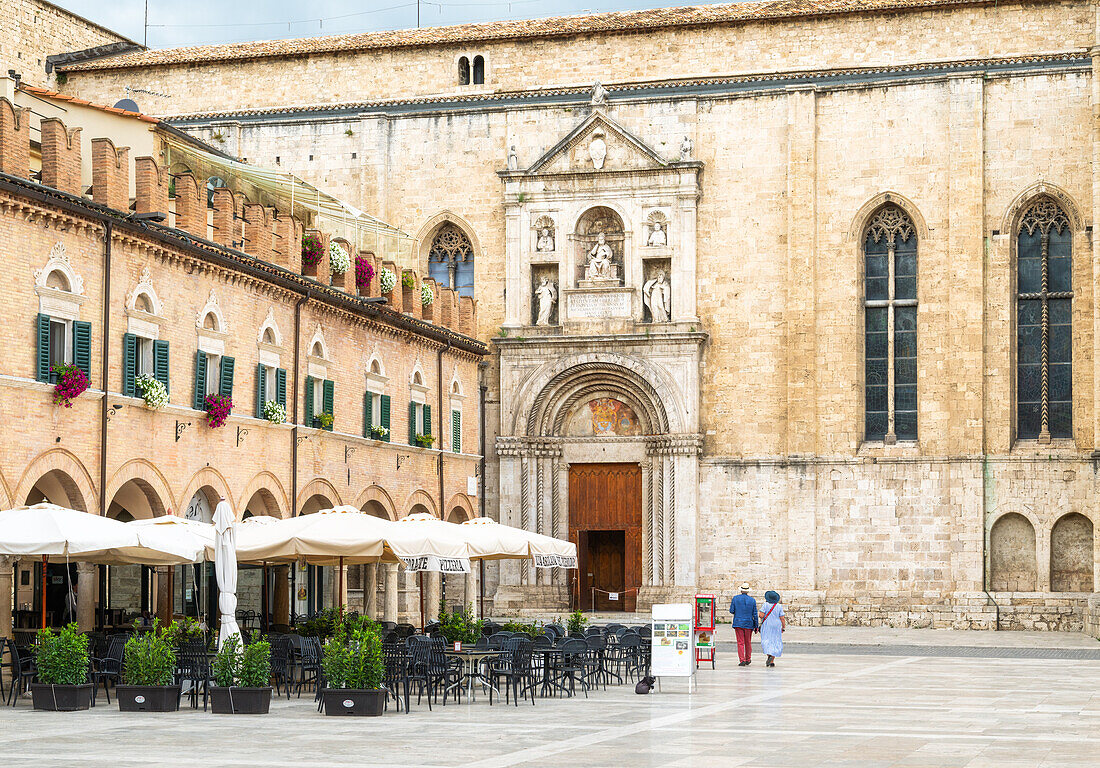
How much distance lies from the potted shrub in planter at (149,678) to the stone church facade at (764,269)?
24.9 m

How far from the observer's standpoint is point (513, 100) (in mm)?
46406

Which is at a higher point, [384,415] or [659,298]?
[659,298]

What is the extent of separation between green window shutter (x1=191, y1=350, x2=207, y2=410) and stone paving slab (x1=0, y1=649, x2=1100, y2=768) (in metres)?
9.16

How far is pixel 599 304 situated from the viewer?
149 ft

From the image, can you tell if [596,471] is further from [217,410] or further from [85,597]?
[85,597]

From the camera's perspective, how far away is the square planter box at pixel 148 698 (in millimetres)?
20203

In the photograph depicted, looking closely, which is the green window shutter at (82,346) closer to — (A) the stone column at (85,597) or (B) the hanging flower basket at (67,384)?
(B) the hanging flower basket at (67,384)

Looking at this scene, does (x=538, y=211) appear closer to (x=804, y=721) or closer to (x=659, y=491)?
(x=659, y=491)

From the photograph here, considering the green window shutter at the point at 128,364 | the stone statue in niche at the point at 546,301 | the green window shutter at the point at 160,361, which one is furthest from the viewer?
the stone statue in niche at the point at 546,301

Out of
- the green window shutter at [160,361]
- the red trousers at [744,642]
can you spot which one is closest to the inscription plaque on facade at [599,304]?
the red trousers at [744,642]

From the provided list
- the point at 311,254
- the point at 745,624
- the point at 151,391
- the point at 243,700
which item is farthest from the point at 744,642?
the point at 311,254

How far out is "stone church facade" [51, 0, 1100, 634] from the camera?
42.5 metres

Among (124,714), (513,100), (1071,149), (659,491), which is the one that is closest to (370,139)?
(513,100)

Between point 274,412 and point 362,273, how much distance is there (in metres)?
6.12
